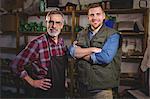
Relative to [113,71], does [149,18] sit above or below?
above

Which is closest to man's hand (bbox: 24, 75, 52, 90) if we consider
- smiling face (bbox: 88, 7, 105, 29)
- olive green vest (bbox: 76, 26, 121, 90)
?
olive green vest (bbox: 76, 26, 121, 90)

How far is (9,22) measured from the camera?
115 inches

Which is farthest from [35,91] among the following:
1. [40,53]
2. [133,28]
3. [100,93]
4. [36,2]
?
[36,2]

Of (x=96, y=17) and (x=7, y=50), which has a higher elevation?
(x=96, y=17)

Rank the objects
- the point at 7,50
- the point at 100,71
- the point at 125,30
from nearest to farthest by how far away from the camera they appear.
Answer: the point at 100,71, the point at 125,30, the point at 7,50

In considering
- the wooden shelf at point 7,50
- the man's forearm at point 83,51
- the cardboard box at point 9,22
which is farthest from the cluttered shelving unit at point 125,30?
the man's forearm at point 83,51

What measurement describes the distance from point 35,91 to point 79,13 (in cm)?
142

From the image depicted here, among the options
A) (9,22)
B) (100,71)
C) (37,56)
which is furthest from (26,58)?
(9,22)

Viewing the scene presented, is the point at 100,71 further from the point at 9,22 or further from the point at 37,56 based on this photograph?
the point at 9,22

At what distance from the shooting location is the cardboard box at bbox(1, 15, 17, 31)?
290 centimetres

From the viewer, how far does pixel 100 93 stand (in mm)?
1404

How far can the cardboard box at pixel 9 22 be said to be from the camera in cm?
290

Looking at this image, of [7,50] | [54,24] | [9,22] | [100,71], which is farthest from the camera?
[7,50]

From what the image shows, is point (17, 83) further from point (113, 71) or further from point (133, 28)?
point (113, 71)
